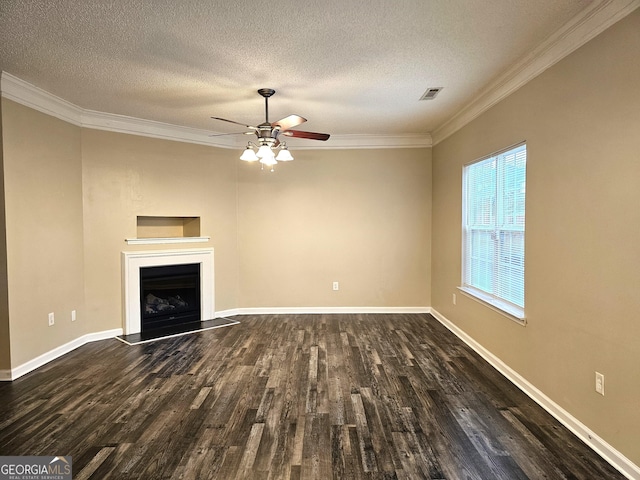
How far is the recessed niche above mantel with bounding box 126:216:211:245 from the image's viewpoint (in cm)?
502

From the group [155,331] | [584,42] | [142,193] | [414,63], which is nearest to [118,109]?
[142,193]

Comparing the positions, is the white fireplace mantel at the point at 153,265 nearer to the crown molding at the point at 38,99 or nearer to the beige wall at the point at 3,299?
the beige wall at the point at 3,299

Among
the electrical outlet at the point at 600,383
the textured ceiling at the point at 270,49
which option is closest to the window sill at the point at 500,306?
the electrical outlet at the point at 600,383

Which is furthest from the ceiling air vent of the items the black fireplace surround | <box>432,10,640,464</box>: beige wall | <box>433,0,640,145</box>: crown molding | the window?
the black fireplace surround

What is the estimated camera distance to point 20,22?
239 cm

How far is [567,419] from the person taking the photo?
248 centimetres

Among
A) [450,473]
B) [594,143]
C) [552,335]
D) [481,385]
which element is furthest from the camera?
[481,385]

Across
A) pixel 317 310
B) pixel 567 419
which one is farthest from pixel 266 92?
pixel 567 419

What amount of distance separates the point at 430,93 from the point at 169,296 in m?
4.33

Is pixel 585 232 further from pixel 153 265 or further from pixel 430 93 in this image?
pixel 153 265

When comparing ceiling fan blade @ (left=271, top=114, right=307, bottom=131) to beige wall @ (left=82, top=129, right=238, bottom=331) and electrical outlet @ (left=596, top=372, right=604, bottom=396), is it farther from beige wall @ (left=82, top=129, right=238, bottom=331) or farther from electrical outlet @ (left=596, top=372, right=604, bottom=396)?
electrical outlet @ (left=596, top=372, right=604, bottom=396)

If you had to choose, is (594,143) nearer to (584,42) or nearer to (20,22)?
(584,42)

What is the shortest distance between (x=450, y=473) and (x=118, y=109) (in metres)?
4.73

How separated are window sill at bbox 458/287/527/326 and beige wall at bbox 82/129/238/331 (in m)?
3.43
